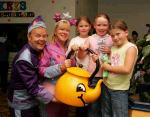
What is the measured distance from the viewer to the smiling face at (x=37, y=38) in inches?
107

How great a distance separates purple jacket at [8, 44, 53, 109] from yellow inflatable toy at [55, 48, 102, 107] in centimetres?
18

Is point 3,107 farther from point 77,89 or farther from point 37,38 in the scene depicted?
point 77,89

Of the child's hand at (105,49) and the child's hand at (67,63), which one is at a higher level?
the child's hand at (105,49)

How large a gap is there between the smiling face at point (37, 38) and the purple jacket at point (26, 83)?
0.05 m

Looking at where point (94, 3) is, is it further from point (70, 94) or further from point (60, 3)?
point (70, 94)

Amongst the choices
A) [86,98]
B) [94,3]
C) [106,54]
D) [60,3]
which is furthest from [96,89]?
[94,3]

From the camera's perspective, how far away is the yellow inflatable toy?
8.47 ft

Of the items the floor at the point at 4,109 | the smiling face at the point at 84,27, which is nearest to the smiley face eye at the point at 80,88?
the smiling face at the point at 84,27

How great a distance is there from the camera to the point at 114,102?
273cm

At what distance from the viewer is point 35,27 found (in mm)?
2746

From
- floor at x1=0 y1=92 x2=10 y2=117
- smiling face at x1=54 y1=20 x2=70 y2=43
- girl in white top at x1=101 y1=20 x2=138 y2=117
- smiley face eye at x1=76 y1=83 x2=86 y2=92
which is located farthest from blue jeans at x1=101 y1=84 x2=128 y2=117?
floor at x1=0 y1=92 x2=10 y2=117

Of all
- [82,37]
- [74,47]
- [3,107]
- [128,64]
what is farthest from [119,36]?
[3,107]

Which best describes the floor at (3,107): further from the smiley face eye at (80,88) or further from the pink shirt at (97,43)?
the smiley face eye at (80,88)

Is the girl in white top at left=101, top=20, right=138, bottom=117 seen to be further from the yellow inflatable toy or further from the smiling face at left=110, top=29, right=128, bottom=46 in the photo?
the yellow inflatable toy
